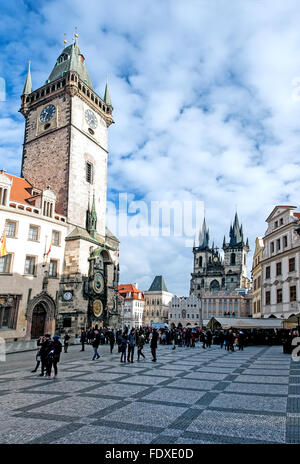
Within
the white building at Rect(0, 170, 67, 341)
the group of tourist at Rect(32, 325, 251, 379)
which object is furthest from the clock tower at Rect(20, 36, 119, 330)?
the group of tourist at Rect(32, 325, 251, 379)

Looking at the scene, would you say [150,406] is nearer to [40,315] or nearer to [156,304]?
[40,315]

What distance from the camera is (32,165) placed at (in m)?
37.7

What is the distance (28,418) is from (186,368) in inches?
365

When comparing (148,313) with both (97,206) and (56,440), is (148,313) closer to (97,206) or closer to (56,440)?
(97,206)

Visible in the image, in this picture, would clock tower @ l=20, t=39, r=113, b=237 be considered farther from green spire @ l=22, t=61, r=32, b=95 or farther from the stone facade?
the stone facade

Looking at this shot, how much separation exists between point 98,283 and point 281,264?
1769 centimetres

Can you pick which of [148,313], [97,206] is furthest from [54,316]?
[148,313]

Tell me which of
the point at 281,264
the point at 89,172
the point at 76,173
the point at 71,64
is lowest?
the point at 281,264

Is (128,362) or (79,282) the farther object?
(79,282)

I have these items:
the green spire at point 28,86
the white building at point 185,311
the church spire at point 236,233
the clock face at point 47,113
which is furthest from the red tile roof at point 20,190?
the church spire at point 236,233

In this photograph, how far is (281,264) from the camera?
113 feet

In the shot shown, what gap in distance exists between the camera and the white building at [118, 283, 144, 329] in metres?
111

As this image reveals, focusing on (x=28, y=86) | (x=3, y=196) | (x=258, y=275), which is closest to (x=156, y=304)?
(x=258, y=275)

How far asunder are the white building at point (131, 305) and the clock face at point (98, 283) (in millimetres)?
76663
